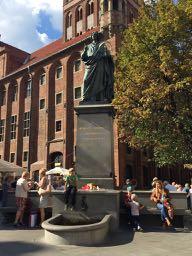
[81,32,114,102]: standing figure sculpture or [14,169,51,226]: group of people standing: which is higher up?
[81,32,114,102]: standing figure sculpture

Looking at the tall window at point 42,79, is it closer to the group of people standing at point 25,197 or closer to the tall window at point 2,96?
the tall window at point 2,96

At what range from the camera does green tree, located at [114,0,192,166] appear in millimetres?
16938

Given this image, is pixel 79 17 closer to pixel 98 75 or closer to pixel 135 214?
pixel 98 75

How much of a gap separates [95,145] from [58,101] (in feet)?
89.5

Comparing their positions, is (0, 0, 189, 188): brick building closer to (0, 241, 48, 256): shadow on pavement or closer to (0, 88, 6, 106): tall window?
(0, 88, 6, 106): tall window

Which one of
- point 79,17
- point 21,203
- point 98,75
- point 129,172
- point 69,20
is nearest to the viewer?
point 21,203

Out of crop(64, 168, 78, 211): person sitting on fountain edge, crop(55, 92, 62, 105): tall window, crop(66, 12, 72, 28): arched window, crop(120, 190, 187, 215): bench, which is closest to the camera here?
crop(64, 168, 78, 211): person sitting on fountain edge

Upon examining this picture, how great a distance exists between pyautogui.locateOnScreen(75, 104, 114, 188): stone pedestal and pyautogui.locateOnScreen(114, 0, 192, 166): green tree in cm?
631

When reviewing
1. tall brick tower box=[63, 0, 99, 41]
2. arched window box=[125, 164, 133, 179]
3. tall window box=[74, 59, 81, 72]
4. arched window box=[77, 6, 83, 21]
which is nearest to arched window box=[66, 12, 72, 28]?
tall brick tower box=[63, 0, 99, 41]

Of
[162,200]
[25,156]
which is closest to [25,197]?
[162,200]

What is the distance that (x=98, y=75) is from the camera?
11.9 meters

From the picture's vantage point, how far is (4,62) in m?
47.9

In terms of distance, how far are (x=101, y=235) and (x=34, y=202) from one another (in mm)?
3533

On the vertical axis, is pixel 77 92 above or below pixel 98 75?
above
